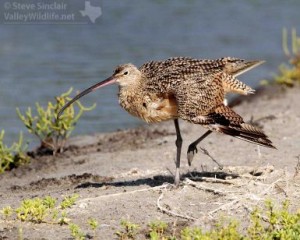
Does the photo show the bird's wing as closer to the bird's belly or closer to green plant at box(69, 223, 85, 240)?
the bird's belly

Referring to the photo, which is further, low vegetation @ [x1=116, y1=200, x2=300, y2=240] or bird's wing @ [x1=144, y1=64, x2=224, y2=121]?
bird's wing @ [x1=144, y1=64, x2=224, y2=121]

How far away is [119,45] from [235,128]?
8.81 meters

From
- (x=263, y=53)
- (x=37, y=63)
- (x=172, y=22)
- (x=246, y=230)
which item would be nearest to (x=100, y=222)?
(x=246, y=230)

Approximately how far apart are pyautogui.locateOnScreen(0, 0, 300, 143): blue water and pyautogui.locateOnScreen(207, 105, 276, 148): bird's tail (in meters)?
4.67

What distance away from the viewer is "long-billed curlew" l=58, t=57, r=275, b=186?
24.1ft

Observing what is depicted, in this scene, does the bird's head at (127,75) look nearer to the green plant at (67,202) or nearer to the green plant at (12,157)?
the green plant at (67,202)

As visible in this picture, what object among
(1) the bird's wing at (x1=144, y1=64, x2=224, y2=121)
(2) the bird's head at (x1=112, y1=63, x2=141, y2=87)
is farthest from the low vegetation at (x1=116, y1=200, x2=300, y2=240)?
(2) the bird's head at (x1=112, y1=63, x2=141, y2=87)

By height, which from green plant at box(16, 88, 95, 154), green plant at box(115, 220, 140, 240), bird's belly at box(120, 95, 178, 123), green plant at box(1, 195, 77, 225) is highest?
bird's belly at box(120, 95, 178, 123)

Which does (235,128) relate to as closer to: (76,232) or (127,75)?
(127,75)

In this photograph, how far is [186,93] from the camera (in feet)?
24.3

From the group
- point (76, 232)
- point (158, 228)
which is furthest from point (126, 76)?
point (76, 232)

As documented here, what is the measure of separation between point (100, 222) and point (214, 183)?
4.34 feet

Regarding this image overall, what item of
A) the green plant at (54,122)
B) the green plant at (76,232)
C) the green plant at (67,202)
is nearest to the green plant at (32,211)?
the green plant at (67,202)

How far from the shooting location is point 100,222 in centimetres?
670
